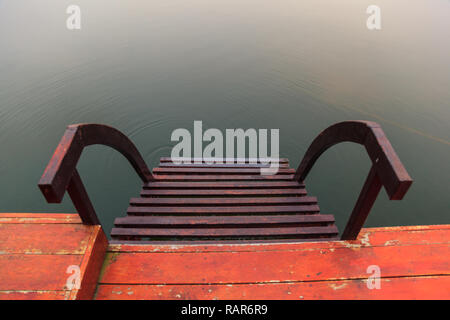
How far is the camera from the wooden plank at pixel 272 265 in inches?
57.2

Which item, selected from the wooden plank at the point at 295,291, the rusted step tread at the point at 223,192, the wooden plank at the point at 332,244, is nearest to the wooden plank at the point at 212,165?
the rusted step tread at the point at 223,192

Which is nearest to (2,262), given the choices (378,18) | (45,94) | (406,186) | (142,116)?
(406,186)

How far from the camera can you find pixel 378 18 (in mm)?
7941

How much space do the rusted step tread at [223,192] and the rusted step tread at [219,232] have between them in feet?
2.07

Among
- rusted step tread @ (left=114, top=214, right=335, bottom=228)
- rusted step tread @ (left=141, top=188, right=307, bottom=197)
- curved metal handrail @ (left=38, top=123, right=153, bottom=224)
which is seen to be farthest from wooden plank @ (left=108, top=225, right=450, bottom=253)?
rusted step tread @ (left=141, top=188, right=307, bottom=197)

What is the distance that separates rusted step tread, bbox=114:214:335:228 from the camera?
2109 millimetres

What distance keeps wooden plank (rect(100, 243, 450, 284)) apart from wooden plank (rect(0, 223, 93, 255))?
0.22 metres

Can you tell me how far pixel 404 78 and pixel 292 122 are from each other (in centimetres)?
330

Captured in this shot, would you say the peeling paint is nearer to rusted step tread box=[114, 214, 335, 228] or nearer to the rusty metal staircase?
the rusty metal staircase

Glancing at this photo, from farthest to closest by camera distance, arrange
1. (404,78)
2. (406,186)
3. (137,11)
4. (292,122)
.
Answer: (137,11), (404,78), (292,122), (406,186)

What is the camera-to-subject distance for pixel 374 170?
1389 mm

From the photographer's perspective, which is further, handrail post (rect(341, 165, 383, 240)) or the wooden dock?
handrail post (rect(341, 165, 383, 240))

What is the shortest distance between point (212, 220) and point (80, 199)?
3.50 feet
